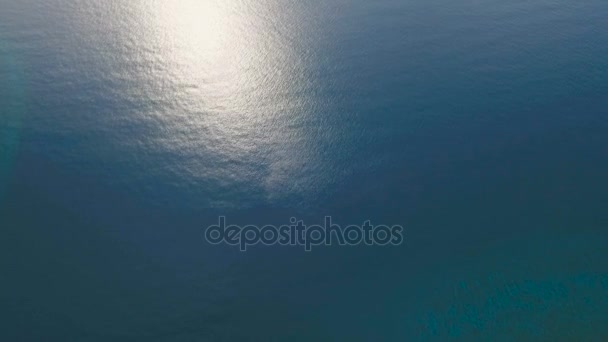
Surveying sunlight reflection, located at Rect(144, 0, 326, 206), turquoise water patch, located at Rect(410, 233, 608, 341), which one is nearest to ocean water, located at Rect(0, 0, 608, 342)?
turquoise water patch, located at Rect(410, 233, 608, 341)

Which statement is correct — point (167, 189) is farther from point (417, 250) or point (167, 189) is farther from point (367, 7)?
point (367, 7)

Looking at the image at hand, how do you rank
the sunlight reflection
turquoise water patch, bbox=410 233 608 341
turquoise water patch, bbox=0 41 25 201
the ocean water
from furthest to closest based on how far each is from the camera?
the sunlight reflection → turquoise water patch, bbox=0 41 25 201 → the ocean water → turquoise water patch, bbox=410 233 608 341

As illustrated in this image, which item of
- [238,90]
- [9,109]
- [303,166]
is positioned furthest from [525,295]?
[9,109]

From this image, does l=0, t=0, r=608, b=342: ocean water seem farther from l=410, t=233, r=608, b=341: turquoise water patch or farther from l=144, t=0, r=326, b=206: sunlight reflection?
l=144, t=0, r=326, b=206: sunlight reflection

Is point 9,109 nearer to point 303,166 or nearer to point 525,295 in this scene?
point 303,166

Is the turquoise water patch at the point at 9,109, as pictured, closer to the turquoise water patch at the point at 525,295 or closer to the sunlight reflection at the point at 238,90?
the sunlight reflection at the point at 238,90

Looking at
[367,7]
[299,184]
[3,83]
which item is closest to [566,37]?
[367,7]
